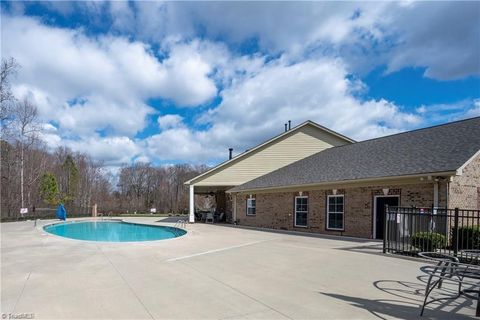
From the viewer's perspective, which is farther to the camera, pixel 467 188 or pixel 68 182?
pixel 68 182

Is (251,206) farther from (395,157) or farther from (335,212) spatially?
(395,157)

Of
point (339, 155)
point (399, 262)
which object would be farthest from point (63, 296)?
point (339, 155)

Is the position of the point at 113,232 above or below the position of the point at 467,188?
below

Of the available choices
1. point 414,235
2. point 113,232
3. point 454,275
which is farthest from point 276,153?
point 454,275

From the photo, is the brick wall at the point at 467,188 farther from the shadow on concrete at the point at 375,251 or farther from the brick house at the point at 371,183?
the shadow on concrete at the point at 375,251

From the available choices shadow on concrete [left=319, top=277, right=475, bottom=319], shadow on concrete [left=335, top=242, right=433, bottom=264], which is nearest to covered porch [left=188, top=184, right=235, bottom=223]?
shadow on concrete [left=335, top=242, right=433, bottom=264]

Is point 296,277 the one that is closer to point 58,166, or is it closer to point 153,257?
point 153,257

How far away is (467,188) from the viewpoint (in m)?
12.6

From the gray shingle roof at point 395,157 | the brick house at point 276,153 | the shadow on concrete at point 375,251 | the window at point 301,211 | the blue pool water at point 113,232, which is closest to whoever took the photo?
the shadow on concrete at point 375,251

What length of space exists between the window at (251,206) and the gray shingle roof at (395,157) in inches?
52.0

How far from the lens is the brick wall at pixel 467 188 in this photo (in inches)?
481

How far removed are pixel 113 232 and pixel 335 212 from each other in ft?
49.7

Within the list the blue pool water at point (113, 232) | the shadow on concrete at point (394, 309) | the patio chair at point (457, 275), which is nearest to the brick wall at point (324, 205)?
the blue pool water at point (113, 232)

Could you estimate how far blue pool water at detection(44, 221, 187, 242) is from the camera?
20.1 m
